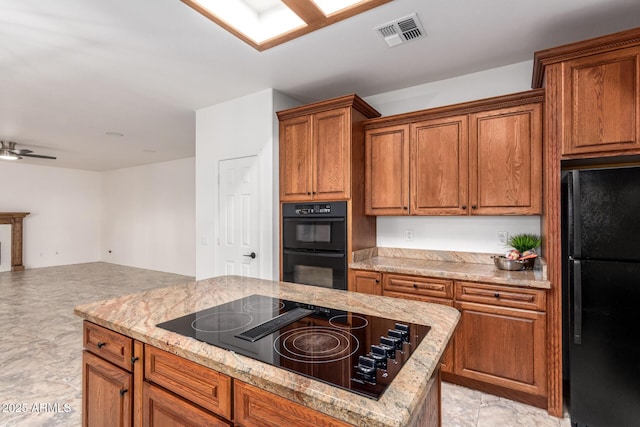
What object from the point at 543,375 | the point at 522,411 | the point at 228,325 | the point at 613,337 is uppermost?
the point at 228,325

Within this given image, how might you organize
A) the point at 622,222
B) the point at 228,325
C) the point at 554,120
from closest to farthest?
the point at 228,325 → the point at 622,222 → the point at 554,120

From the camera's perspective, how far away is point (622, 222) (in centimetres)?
191

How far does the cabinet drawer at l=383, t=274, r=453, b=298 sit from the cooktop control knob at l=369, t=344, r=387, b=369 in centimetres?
171

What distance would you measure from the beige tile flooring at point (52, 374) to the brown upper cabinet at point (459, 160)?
1465mm

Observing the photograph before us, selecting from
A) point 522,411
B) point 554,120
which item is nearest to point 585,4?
point 554,120

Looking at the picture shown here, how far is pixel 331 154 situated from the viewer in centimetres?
311

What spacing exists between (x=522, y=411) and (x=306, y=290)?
1.81 meters

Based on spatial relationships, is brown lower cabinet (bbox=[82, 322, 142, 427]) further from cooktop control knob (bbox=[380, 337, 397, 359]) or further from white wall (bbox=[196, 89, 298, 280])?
white wall (bbox=[196, 89, 298, 280])

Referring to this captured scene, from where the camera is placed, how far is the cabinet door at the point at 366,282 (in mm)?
2847

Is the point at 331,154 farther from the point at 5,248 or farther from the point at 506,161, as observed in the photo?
the point at 5,248

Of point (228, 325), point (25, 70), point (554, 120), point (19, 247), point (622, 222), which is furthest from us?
point (19, 247)

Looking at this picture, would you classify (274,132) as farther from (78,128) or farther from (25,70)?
(78,128)

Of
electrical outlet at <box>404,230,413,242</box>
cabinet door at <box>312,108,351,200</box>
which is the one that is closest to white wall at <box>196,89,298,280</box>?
cabinet door at <box>312,108,351,200</box>

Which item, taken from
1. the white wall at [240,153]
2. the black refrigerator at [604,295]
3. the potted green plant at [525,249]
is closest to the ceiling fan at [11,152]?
the white wall at [240,153]
